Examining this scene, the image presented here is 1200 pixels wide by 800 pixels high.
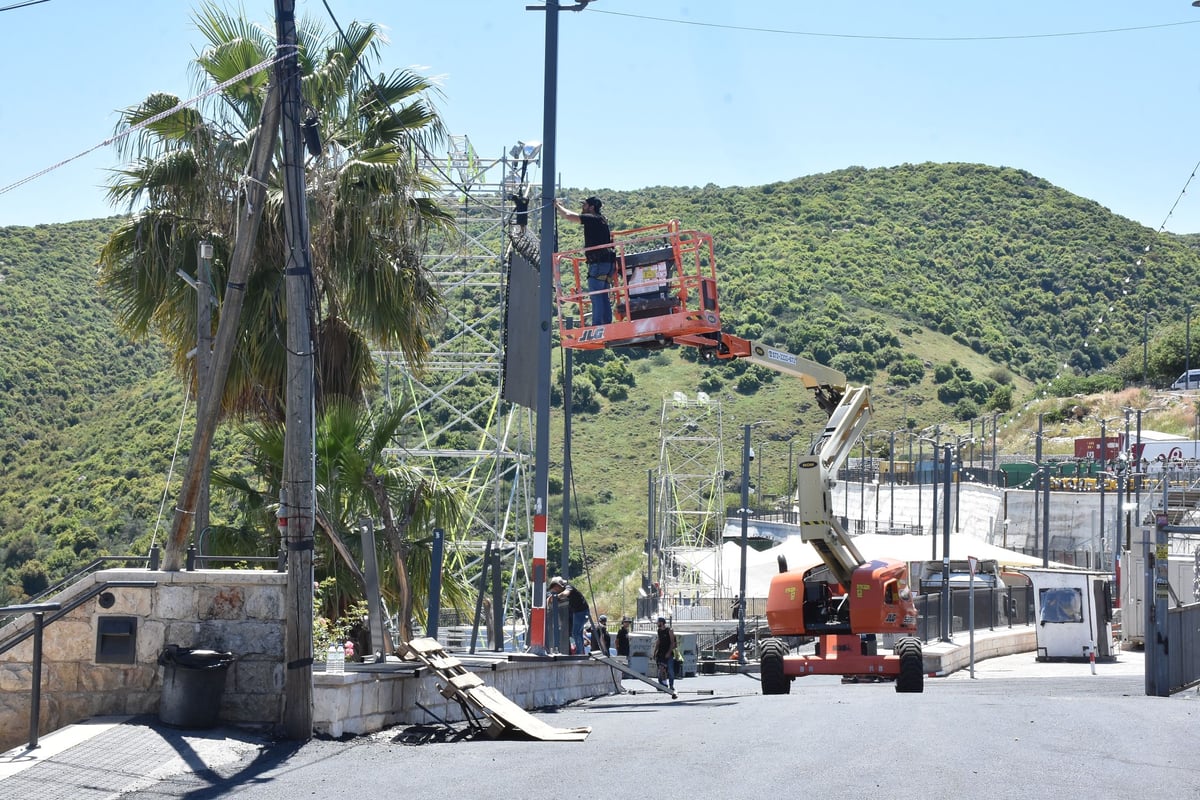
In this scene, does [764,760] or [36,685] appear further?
[764,760]

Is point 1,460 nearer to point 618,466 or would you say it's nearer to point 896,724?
point 618,466

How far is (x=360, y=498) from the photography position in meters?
18.5

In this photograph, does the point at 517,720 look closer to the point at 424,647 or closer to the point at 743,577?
the point at 424,647

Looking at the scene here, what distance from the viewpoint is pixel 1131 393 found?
102 m

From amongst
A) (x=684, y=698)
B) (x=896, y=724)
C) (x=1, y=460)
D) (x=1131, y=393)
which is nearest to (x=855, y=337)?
(x=1131, y=393)

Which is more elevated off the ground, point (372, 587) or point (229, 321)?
point (229, 321)

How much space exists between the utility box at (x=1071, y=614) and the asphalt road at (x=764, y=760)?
1887cm

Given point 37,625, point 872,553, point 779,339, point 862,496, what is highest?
point 779,339

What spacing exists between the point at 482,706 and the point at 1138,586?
26499mm

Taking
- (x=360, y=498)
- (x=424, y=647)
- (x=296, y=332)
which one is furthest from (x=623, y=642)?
(x=296, y=332)

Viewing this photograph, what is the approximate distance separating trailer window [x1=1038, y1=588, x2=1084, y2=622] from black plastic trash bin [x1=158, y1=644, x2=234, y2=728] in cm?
2707

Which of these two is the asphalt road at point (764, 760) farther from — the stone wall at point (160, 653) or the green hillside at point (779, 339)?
the green hillside at point (779, 339)

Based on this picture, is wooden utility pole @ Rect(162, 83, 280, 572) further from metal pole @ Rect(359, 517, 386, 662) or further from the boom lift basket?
the boom lift basket

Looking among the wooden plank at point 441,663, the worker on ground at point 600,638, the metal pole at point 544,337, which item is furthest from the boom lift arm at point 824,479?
the worker on ground at point 600,638
